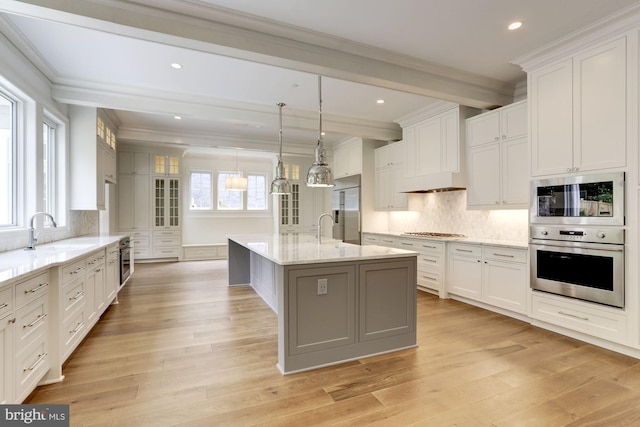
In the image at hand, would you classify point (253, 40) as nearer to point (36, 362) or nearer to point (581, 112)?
point (36, 362)

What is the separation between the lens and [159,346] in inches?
114

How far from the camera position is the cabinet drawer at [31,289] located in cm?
187

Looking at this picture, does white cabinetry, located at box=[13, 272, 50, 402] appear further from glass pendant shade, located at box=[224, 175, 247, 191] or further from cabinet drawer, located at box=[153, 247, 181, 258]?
cabinet drawer, located at box=[153, 247, 181, 258]

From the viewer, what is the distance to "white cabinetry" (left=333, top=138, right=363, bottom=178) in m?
6.45

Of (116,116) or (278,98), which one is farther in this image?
(116,116)

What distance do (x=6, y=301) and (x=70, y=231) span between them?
3.22 m

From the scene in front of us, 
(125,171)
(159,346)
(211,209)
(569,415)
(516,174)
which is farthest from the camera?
(211,209)

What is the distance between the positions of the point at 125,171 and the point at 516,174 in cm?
777

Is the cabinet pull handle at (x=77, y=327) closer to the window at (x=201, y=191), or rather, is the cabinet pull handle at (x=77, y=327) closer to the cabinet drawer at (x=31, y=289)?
the cabinet drawer at (x=31, y=289)

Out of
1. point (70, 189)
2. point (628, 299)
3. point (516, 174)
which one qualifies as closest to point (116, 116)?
point (70, 189)

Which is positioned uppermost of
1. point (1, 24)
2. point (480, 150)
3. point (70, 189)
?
point (1, 24)

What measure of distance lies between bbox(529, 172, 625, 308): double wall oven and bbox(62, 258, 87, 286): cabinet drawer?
4377 millimetres

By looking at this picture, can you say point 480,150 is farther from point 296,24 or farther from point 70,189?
point 70,189

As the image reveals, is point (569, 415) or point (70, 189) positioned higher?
point (70, 189)
